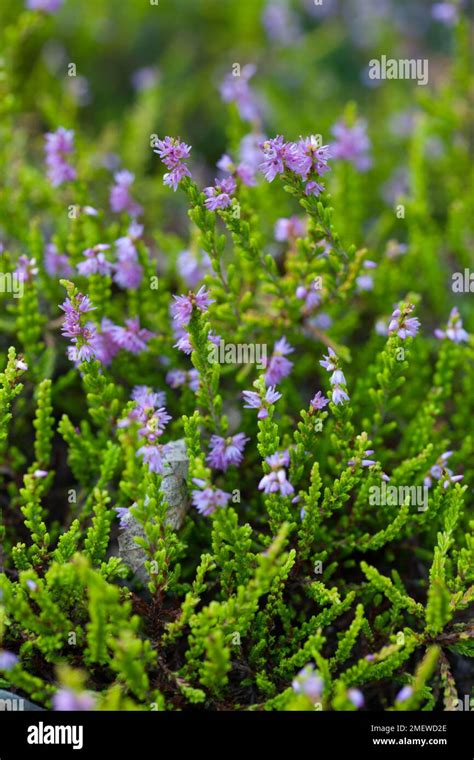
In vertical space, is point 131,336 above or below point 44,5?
below

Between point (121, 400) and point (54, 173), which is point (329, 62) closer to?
point (54, 173)

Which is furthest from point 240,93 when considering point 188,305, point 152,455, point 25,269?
point 152,455

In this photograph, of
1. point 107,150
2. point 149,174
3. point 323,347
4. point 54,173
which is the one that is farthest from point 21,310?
point 149,174

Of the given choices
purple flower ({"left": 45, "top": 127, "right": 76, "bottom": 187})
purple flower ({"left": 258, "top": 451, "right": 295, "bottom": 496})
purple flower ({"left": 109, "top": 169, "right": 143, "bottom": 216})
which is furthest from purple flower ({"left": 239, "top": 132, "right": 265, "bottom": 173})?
purple flower ({"left": 258, "top": 451, "right": 295, "bottom": 496})

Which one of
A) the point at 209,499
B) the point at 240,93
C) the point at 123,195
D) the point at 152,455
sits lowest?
the point at 209,499

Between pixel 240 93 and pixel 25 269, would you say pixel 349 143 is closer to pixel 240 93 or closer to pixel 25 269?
pixel 240 93

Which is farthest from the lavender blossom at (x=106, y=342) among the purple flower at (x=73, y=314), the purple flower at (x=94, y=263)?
the purple flower at (x=73, y=314)

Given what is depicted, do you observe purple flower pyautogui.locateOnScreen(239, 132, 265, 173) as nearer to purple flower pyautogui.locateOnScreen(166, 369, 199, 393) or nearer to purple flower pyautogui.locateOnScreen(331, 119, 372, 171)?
purple flower pyautogui.locateOnScreen(331, 119, 372, 171)
